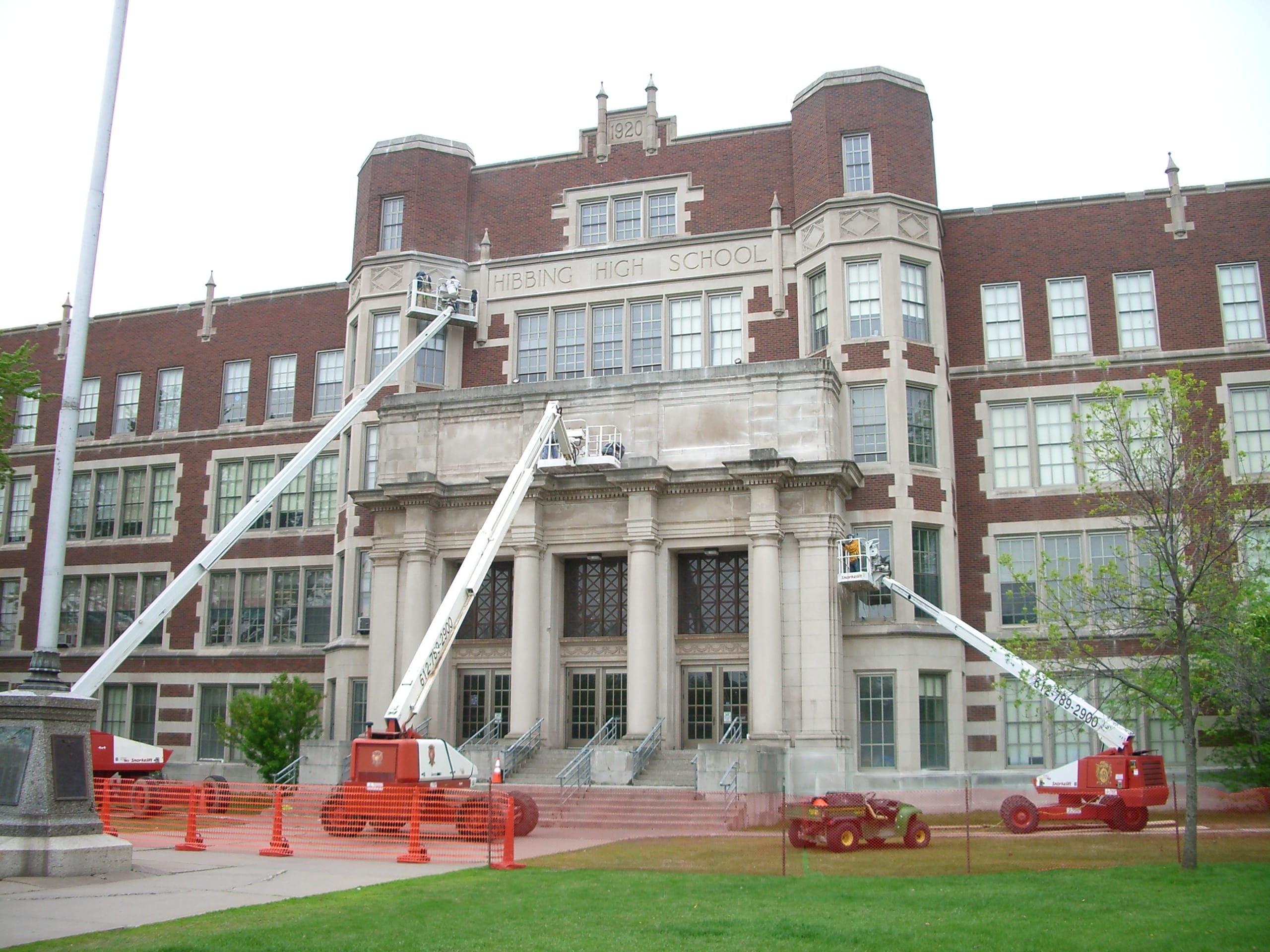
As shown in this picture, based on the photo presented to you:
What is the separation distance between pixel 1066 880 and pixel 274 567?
31.6 meters

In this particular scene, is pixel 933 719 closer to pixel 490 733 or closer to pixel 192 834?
pixel 490 733

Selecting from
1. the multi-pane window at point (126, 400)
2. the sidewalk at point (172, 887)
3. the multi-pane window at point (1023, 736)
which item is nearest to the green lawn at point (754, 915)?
the sidewalk at point (172, 887)

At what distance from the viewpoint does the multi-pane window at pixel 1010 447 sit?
34.9m

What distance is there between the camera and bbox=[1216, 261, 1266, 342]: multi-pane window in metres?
34.2

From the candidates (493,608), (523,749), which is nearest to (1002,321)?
(493,608)

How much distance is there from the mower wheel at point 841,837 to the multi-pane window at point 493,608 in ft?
52.5

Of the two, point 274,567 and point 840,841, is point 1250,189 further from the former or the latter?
point 274,567

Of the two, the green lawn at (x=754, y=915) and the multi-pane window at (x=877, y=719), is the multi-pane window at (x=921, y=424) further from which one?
the green lawn at (x=754, y=915)

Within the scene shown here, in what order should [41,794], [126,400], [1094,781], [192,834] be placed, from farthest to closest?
[126,400] → [1094,781] → [192,834] → [41,794]

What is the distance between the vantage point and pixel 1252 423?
3375 cm

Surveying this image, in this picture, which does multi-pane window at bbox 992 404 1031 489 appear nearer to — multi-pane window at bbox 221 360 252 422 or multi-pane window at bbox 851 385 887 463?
multi-pane window at bbox 851 385 887 463

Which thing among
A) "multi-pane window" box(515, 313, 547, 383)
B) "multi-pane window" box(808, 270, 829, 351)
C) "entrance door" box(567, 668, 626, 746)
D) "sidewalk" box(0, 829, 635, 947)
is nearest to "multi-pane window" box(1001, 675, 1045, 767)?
"entrance door" box(567, 668, 626, 746)

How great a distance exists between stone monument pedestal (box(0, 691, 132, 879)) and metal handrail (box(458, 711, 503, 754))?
15782 mm

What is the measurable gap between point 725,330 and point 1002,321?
Answer: 814cm
